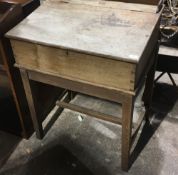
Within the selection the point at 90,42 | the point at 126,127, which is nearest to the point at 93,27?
the point at 90,42

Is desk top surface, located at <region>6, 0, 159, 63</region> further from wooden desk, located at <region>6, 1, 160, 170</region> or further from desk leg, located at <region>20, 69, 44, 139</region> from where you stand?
desk leg, located at <region>20, 69, 44, 139</region>

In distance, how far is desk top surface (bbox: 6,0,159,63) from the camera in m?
1.11

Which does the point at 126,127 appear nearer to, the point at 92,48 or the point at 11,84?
the point at 92,48

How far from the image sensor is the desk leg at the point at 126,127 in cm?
121

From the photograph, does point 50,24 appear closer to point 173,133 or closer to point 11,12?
point 11,12

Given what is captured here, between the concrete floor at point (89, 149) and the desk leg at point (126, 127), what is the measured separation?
0.29ft

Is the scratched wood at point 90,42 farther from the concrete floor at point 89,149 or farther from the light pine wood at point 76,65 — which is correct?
the concrete floor at point 89,149

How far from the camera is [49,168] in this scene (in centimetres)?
156

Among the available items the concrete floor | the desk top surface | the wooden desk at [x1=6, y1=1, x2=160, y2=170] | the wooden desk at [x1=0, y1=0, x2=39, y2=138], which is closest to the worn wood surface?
the wooden desk at [x1=6, y1=1, x2=160, y2=170]

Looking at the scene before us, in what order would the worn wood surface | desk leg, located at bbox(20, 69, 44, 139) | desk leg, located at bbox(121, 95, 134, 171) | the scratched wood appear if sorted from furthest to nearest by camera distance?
the worn wood surface → desk leg, located at bbox(20, 69, 44, 139) → desk leg, located at bbox(121, 95, 134, 171) → the scratched wood

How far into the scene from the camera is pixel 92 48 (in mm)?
1106

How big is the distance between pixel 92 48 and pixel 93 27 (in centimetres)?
18

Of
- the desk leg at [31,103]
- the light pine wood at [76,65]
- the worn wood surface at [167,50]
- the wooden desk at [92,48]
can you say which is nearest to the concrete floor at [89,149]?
the desk leg at [31,103]

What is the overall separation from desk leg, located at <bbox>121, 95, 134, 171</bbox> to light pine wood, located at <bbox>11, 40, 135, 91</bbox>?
3.5 inches
